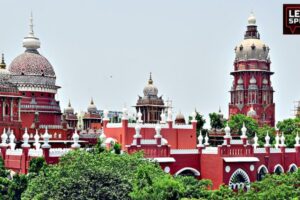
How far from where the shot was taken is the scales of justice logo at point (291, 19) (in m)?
15.2

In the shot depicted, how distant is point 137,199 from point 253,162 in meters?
Answer: 13.5

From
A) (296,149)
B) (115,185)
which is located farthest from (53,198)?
(296,149)

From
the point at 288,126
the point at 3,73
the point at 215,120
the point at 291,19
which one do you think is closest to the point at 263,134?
the point at 288,126

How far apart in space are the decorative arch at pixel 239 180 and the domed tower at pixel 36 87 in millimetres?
13181

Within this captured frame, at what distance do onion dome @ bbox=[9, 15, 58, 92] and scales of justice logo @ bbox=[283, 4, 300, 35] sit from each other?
2661 centimetres

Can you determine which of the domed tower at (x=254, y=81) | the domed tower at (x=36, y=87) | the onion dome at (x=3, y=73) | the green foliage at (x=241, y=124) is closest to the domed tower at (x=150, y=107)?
the domed tower at (x=36, y=87)

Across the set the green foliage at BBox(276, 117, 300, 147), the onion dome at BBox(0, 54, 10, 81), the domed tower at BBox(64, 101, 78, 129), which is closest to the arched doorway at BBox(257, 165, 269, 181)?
the onion dome at BBox(0, 54, 10, 81)

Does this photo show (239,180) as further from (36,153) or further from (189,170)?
(36,153)

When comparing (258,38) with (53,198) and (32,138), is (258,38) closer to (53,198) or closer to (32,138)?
(32,138)

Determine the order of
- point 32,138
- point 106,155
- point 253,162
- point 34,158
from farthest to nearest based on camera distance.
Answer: point 32,138
point 253,162
point 34,158
point 106,155

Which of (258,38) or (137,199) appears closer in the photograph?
(137,199)

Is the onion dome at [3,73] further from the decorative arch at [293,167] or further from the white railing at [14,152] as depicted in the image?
the decorative arch at [293,167]

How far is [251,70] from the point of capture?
61.9 m

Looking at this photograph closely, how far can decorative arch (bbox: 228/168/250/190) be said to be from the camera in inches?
1270
